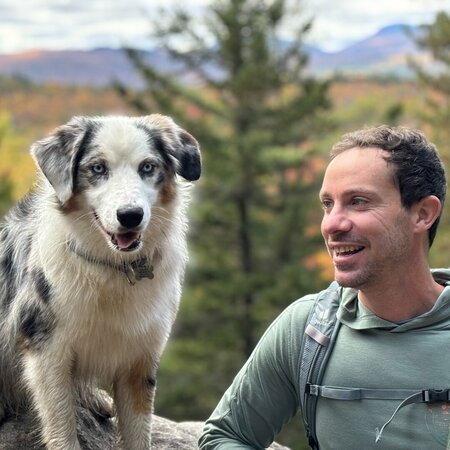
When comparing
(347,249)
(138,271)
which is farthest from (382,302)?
(138,271)

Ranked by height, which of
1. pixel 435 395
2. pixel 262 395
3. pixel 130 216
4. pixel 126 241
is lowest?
pixel 262 395

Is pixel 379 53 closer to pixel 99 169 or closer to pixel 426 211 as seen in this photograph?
pixel 99 169

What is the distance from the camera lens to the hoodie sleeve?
9.53ft

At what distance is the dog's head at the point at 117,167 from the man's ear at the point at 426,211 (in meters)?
1.14

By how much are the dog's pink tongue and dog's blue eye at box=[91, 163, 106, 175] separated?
12.4 inches

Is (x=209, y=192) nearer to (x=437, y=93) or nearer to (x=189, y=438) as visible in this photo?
(x=437, y=93)

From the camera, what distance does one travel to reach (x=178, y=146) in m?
3.82

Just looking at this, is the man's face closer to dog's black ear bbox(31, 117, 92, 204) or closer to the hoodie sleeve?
the hoodie sleeve

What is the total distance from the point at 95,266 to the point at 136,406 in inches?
31.8

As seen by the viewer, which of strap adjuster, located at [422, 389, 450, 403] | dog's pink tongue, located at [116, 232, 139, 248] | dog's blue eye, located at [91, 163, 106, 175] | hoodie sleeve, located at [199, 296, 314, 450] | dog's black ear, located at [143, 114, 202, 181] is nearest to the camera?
strap adjuster, located at [422, 389, 450, 403]

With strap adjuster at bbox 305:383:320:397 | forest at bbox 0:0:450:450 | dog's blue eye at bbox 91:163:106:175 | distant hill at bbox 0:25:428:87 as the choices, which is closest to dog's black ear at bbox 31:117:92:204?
dog's blue eye at bbox 91:163:106:175

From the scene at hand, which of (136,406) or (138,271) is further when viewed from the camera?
(136,406)

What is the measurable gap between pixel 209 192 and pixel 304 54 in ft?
15.3

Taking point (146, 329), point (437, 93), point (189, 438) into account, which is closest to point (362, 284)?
point (146, 329)
